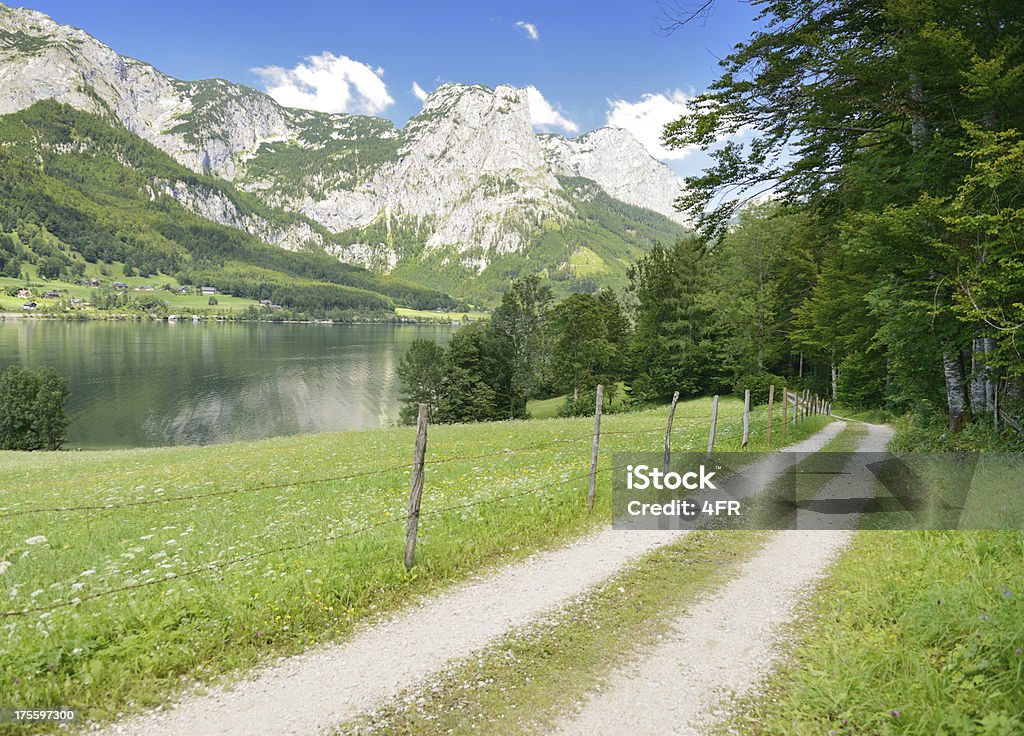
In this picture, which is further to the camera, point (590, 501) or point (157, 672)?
point (590, 501)

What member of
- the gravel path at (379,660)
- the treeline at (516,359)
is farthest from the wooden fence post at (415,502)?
the treeline at (516,359)

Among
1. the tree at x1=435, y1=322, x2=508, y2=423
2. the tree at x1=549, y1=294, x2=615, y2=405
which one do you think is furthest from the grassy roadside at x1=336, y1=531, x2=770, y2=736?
the tree at x1=435, y1=322, x2=508, y2=423

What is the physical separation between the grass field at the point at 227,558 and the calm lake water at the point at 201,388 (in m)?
59.8

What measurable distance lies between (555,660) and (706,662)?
199 cm

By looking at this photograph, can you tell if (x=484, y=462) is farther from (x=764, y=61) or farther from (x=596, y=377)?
(x=596, y=377)

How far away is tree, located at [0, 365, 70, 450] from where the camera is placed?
6316 cm

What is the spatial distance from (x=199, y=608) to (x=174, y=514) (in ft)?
29.8

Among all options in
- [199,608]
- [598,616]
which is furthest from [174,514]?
[598,616]

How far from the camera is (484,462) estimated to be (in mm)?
19953

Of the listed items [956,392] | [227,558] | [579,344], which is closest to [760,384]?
[579,344]

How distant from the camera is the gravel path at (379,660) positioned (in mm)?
5469

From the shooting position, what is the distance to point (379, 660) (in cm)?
658

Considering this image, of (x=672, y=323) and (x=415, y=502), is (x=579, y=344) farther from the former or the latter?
(x=415, y=502)

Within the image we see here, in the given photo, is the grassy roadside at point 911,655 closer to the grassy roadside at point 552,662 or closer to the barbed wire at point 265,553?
the grassy roadside at point 552,662
